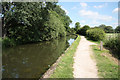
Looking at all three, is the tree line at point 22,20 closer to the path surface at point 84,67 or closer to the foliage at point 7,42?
the foliage at point 7,42

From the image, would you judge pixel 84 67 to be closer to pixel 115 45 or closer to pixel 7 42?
pixel 115 45

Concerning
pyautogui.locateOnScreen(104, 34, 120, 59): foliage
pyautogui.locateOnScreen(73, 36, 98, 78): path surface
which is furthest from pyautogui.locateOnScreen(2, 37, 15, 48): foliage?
pyautogui.locateOnScreen(104, 34, 120, 59): foliage

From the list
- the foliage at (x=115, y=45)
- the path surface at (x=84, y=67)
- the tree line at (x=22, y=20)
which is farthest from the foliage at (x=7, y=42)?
the foliage at (x=115, y=45)

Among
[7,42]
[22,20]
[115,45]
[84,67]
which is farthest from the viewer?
[22,20]

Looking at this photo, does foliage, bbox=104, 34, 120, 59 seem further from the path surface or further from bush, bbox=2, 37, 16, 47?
bush, bbox=2, 37, 16, 47

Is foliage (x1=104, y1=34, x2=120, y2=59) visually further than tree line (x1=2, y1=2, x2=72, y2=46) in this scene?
No

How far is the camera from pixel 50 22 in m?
20.4

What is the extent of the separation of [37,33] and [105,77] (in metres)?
15.8

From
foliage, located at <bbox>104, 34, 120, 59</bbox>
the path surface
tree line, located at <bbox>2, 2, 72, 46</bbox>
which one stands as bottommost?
the path surface

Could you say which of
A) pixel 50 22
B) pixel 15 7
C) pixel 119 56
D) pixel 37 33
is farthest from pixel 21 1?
pixel 119 56

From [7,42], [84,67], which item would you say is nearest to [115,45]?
[84,67]

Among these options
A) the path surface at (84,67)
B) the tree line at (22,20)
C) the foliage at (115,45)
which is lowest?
the path surface at (84,67)

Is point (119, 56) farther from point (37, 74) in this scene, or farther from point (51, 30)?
point (51, 30)

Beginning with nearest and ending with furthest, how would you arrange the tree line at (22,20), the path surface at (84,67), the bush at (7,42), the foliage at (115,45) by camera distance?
the path surface at (84,67), the foliage at (115,45), the bush at (7,42), the tree line at (22,20)
